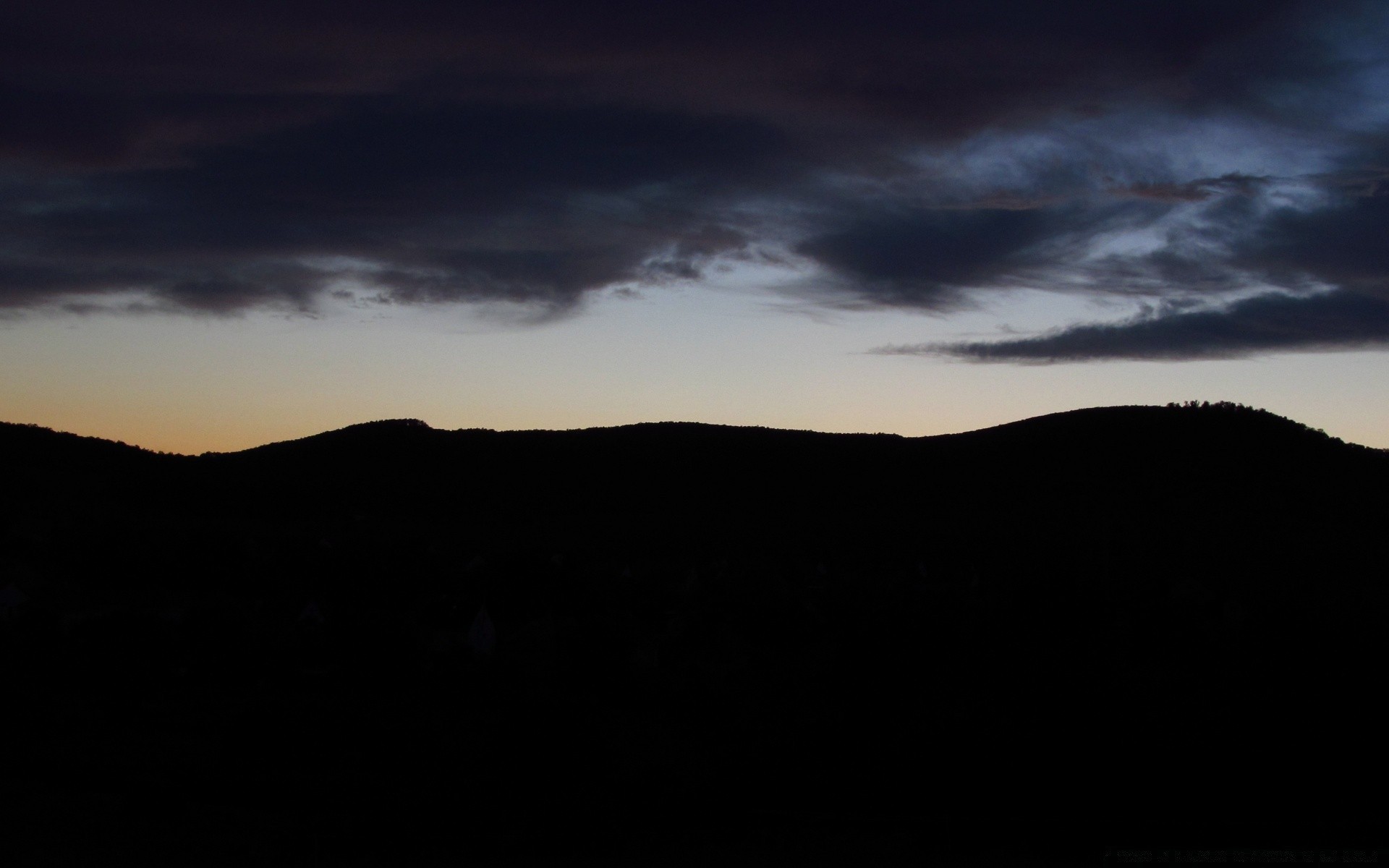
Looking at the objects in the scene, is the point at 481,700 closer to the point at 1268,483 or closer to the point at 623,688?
the point at 623,688

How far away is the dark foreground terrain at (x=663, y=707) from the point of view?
1183 cm

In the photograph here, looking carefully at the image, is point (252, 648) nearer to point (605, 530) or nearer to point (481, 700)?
point (481, 700)

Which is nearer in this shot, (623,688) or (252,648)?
(623,688)

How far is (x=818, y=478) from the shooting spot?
93.2 metres

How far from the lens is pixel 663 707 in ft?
67.9

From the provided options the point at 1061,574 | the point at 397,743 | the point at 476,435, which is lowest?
the point at 397,743

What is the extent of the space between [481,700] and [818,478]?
73891mm

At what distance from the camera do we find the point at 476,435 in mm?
112438

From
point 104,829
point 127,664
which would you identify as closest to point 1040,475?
point 127,664

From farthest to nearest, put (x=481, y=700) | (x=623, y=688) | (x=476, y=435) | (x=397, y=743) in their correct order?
(x=476, y=435), (x=623, y=688), (x=481, y=700), (x=397, y=743)

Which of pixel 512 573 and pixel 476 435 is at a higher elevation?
pixel 476 435

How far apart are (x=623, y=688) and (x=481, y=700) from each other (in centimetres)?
288

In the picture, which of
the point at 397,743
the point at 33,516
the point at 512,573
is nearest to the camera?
the point at 397,743

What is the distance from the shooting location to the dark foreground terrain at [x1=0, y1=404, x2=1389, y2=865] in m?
11.8
